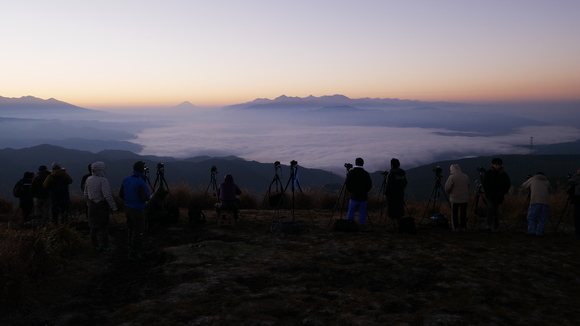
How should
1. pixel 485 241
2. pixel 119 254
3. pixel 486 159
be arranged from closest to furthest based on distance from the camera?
pixel 119 254 < pixel 485 241 < pixel 486 159

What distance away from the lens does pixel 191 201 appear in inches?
537

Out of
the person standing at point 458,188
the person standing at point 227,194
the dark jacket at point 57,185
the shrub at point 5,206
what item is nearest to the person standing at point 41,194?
the dark jacket at point 57,185

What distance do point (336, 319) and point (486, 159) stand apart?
133282mm

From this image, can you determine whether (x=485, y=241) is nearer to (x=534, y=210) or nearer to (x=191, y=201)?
(x=534, y=210)

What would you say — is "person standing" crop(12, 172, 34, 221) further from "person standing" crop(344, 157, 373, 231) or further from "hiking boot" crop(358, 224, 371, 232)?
"hiking boot" crop(358, 224, 371, 232)

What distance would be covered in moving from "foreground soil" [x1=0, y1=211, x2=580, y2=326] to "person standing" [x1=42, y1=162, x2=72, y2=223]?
5.51ft

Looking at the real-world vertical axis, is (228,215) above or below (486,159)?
above

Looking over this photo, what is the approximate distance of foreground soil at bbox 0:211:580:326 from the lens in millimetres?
4465

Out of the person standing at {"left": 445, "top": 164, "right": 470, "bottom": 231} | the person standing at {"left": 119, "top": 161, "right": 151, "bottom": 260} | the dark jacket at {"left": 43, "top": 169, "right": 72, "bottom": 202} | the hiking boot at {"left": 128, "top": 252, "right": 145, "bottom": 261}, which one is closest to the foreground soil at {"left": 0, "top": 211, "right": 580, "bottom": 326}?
the hiking boot at {"left": 128, "top": 252, "right": 145, "bottom": 261}

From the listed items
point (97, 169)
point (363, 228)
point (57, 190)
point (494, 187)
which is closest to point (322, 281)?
point (363, 228)

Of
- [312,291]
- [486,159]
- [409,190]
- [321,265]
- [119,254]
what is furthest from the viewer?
[486,159]

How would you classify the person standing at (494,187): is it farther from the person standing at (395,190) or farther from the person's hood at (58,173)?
the person's hood at (58,173)

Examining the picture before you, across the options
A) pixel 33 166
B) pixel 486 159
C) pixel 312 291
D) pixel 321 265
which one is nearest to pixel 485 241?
pixel 321 265

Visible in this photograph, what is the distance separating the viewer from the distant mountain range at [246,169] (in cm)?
10662
